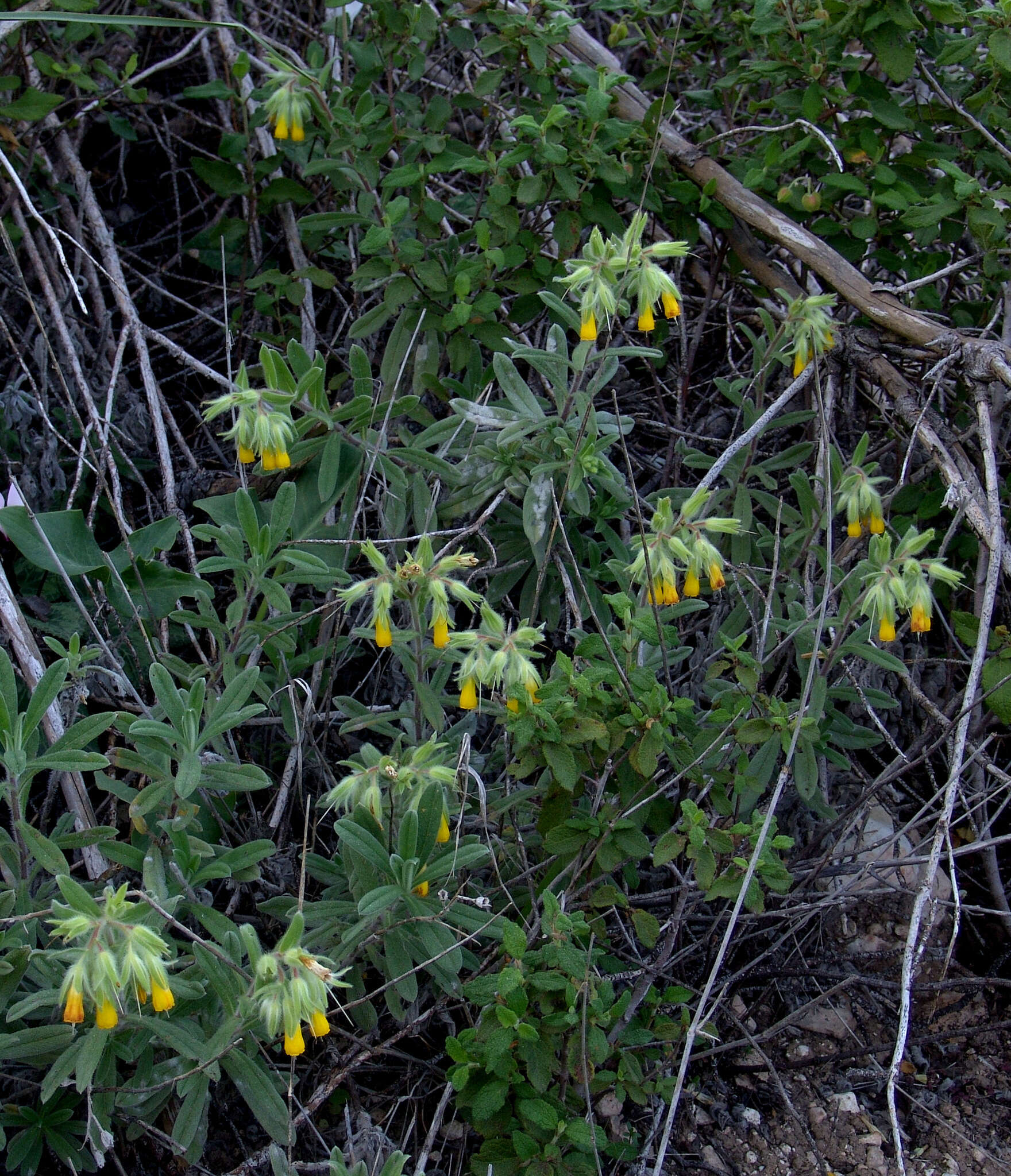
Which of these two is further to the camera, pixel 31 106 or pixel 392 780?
pixel 31 106

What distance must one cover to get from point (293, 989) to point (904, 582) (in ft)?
4.62

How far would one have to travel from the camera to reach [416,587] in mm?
2221

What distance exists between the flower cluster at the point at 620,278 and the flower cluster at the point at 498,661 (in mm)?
670

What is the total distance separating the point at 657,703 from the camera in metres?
2.28

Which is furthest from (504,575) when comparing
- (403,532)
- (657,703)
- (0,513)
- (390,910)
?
(0,513)

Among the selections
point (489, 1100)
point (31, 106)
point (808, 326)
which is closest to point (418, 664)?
point (489, 1100)

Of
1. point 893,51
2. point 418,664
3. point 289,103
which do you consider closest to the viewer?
point 418,664

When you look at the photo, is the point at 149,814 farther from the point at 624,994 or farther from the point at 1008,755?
the point at 1008,755

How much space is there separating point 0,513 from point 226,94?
1.66 m

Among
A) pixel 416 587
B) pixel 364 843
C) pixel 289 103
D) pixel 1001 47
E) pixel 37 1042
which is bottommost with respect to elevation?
pixel 37 1042

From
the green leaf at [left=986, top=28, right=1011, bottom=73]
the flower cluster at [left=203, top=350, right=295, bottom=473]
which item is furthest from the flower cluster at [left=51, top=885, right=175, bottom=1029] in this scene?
the green leaf at [left=986, top=28, right=1011, bottom=73]

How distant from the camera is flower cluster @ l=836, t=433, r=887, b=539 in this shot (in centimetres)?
247

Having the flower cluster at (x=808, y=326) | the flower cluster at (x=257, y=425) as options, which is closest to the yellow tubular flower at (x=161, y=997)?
the flower cluster at (x=257, y=425)

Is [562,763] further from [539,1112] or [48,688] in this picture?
[48,688]
